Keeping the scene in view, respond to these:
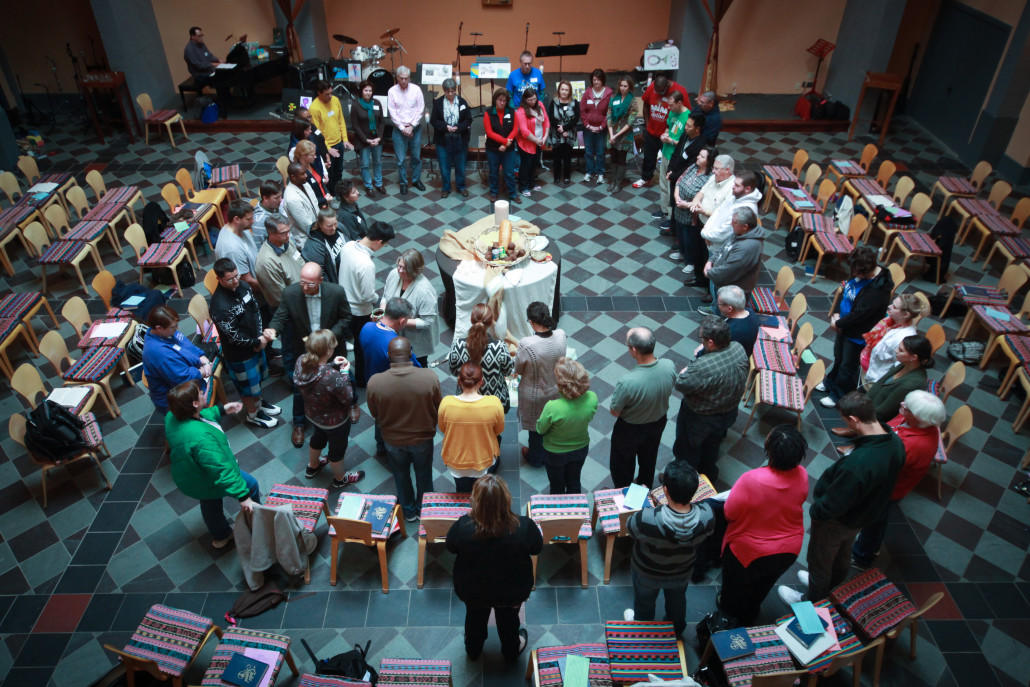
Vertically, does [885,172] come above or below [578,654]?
above

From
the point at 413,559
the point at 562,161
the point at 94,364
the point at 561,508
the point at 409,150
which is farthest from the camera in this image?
the point at 562,161

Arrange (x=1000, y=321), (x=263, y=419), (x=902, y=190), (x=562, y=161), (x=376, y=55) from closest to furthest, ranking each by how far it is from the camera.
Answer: (x=263, y=419) < (x=1000, y=321) < (x=902, y=190) < (x=562, y=161) < (x=376, y=55)

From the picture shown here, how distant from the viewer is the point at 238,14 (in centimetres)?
1329

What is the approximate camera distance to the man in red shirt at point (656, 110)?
9062 mm

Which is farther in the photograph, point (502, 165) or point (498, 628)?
point (502, 165)

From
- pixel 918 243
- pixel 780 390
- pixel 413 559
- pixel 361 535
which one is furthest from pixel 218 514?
pixel 918 243

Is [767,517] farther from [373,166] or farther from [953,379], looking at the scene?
[373,166]

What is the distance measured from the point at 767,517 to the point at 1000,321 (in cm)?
468

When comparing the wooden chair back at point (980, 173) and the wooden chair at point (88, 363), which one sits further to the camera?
the wooden chair back at point (980, 173)

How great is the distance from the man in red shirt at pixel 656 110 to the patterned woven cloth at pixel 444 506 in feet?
21.5

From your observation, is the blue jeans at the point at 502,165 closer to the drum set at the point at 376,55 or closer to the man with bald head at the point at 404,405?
the drum set at the point at 376,55

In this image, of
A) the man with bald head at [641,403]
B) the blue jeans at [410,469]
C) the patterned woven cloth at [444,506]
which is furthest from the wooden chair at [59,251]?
the man with bald head at [641,403]

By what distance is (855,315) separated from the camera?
590cm

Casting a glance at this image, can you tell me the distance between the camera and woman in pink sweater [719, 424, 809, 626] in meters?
3.88
